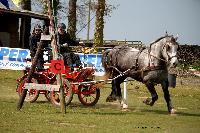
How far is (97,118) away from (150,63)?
3.18m

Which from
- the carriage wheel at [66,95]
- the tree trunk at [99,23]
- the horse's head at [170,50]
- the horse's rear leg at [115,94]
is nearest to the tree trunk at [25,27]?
the tree trunk at [99,23]

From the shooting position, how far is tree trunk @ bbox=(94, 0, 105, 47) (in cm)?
3506

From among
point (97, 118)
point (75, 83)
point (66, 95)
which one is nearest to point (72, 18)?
point (75, 83)

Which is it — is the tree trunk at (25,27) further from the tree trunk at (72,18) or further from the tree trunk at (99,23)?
the tree trunk at (99,23)

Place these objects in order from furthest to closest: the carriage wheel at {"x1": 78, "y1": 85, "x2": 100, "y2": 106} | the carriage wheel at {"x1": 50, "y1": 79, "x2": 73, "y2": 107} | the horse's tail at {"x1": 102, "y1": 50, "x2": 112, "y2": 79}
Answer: the horse's tail at {"x1": 102, "y1": 50, "x2": 112, "y2": 79} → the carriage wheel at {"x1": 78, "y1": 85, "x2": 100, "y2": 106} → the carriage wheel at {"x1": 50, "y1": 79, "x2": 73, "y2": 107}

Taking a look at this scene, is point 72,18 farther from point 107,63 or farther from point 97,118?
point 97,118

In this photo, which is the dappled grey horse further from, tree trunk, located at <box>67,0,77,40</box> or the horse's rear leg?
tree trunk, located at <box>67,0,77,40</box>

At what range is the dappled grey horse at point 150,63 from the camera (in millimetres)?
14977

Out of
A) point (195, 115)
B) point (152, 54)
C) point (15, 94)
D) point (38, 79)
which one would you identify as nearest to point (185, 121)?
point (195, 115)

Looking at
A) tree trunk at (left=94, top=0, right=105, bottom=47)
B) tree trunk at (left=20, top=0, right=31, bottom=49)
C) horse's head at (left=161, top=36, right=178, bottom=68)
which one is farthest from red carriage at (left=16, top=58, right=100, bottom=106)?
tree trunk at (left=20, top=0, right=31, bottom=49)

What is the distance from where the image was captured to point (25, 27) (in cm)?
3988

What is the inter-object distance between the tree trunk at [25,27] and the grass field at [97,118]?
19997 millimetres

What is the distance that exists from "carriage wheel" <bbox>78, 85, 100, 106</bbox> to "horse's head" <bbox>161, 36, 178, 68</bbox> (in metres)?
2.65

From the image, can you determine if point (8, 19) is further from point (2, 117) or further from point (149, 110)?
point (2, 117)
